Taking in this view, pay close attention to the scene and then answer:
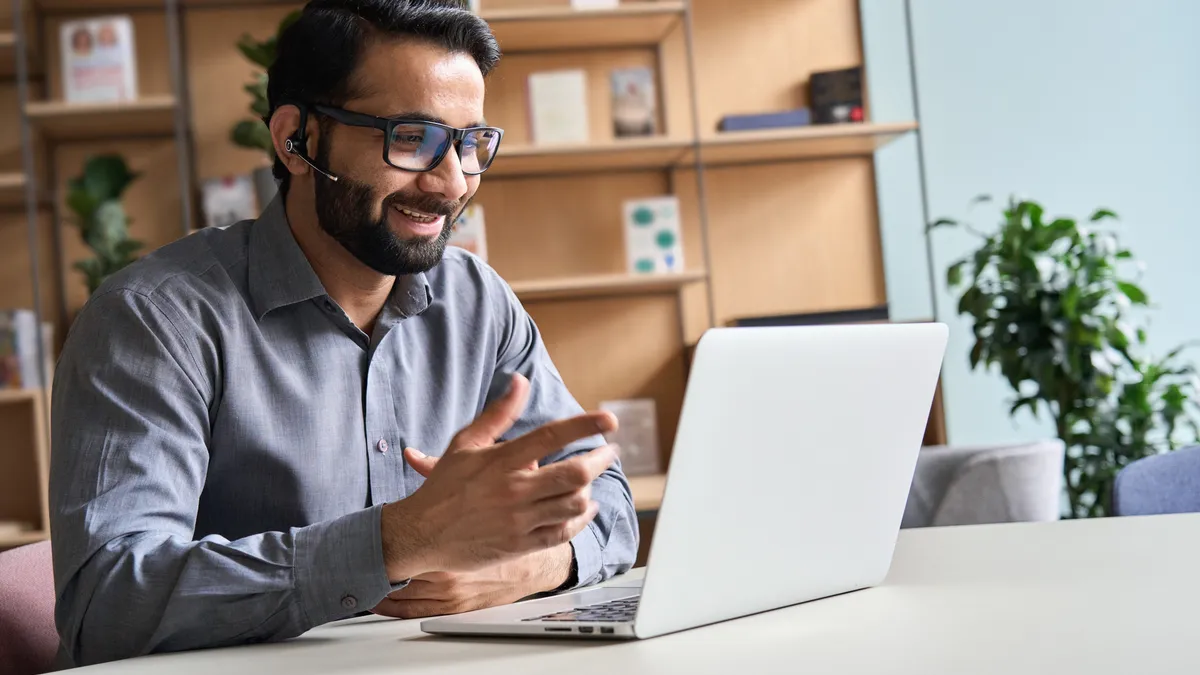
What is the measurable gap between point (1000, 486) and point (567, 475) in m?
1.92

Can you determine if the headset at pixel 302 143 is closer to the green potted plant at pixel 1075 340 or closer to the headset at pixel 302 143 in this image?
the headset at pixel 302 143

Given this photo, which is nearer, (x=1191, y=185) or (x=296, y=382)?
(x=296, y=382)

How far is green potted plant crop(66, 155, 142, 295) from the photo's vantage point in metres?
3.12

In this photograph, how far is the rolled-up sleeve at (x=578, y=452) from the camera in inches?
50.3

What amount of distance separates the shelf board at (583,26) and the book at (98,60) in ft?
3.17

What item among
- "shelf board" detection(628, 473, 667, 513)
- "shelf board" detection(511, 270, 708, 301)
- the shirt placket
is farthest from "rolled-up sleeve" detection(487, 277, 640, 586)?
"shelf board" detection(511, 270, 708, 301)

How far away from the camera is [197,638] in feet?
3.21

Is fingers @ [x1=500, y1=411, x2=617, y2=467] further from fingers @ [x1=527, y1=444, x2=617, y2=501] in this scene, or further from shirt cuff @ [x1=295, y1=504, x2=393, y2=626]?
shirt cuff @ [x1=295, y1=504, x2=393, y2=626]

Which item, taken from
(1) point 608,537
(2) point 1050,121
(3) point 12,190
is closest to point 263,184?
(3) point 12,190

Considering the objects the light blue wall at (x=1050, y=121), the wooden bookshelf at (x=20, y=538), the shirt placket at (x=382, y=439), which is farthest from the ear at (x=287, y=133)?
the light blue wall at (x=1050, y=121)

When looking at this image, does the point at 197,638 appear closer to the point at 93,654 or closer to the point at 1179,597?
the point at 93,654

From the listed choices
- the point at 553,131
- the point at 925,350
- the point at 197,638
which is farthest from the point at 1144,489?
the point at 553,131

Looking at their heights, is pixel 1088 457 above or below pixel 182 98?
below

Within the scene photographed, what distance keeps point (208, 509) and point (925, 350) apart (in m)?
0.74
